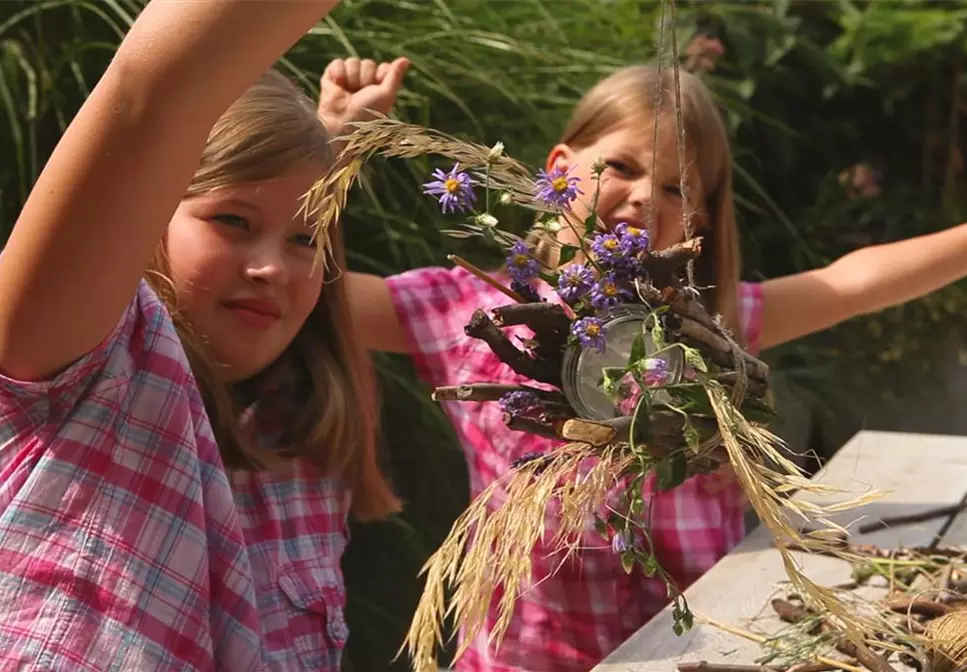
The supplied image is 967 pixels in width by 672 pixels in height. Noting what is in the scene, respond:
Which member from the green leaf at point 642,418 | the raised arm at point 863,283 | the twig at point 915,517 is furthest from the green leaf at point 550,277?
the raised arm at point 863,283

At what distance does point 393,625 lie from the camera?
5.98 ft

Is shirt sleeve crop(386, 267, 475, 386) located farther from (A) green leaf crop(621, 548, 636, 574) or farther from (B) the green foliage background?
(A) green leaf crop(621, 548, 636, 574)

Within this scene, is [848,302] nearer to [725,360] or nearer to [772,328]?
[772,328]

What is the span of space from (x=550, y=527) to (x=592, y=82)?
113 centimetres

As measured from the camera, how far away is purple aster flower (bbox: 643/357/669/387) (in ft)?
2.34

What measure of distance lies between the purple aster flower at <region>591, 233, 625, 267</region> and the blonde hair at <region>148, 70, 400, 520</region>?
1.12 feet

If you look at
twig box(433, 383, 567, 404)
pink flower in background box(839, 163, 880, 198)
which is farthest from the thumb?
pink flower in background box(839, 163, 880, 198)

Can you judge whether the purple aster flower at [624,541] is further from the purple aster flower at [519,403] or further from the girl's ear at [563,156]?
the girl's ear at [563,156]

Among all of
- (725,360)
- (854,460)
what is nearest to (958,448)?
(854,460)

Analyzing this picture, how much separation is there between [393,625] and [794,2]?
2.05 m

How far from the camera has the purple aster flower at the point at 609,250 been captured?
742mm

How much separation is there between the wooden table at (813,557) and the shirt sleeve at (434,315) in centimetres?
44

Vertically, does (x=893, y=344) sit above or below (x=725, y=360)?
below

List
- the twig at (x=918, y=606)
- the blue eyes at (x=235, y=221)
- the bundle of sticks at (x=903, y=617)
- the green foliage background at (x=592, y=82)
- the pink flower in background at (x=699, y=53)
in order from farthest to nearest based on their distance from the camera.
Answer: the pink flower in background at (x=699, y=53) → the green foliage background at (x=592, y=82) → the blue eyes at (x=235, y=221) → the twig at (x=918, y=606) → the bundle of sticks at (x=903, y=617)
